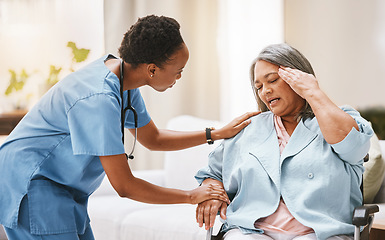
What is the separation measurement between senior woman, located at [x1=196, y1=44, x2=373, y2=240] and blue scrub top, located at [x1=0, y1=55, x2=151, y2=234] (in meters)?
0.47

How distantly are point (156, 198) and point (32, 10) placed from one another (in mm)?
3301

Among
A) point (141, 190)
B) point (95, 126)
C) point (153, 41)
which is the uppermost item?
point (153, 41)

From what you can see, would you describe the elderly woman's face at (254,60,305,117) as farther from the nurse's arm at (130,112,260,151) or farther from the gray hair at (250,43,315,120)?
the nurse's arm at (130,112,260,151)

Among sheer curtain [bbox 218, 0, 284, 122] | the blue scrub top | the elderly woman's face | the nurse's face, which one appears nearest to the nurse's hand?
the elderly woman's face

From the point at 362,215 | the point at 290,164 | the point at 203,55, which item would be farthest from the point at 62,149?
the point at 203,55

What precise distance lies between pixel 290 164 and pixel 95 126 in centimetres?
70

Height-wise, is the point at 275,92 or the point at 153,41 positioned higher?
the point at 153,41

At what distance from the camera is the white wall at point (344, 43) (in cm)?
365

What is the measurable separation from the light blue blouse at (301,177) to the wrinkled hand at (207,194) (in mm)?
50

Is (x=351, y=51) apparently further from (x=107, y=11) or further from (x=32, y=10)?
(x=32, y=10)

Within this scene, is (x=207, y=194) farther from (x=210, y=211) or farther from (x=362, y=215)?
(x=362, y=215)

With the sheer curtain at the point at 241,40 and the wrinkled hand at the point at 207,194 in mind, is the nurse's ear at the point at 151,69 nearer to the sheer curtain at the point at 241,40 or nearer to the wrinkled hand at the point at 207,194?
the wrinkled hand at the point at 207,194

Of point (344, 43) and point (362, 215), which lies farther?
point (344, 43)

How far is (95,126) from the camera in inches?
62.7
